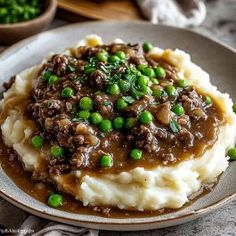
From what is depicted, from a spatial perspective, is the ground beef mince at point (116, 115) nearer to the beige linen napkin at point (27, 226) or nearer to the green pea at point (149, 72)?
the green pea at point (149, 72)

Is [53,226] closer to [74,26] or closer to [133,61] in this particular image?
[133,61]

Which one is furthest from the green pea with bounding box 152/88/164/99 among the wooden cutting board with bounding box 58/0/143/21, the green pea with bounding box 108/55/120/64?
the wooden cutting board with bounding box 58/0/143/21

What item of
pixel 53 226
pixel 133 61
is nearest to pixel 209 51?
pixel 133 61

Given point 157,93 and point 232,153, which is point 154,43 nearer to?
point 157,93

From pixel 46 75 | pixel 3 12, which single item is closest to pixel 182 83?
pixel 46 75

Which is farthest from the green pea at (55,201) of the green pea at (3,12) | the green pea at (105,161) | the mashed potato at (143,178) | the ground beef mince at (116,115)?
the green pea at (3,12)

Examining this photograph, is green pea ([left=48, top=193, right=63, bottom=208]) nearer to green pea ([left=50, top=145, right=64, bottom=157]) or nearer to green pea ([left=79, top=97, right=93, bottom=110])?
green pea ([left=50, top=145, right=64, bottom=157])
